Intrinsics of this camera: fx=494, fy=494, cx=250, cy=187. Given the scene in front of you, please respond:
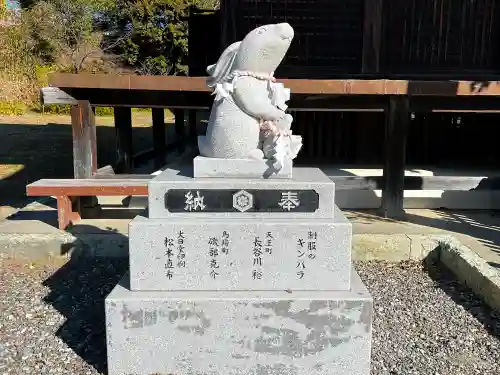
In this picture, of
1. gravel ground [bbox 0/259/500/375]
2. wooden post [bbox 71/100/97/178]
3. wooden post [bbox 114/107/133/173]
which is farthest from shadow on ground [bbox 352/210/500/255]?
wooden post [bbox 114/107/133/173]

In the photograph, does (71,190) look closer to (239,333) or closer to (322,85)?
(322,85)

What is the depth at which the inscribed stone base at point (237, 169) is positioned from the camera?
3568 mm

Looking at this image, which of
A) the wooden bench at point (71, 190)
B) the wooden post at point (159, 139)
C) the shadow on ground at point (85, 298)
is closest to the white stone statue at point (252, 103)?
the shadow on ground at point (85, 298)

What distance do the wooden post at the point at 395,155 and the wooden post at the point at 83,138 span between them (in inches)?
158

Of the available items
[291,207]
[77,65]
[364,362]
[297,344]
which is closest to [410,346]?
[364,362]

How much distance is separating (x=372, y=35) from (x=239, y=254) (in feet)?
18.9

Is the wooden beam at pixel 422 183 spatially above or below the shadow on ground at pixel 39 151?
above

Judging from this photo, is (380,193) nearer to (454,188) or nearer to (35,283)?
(454,188)

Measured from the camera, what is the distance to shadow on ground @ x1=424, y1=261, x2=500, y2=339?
13.7 ft

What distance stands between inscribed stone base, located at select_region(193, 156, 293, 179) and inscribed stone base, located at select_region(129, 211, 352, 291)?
0.35 m

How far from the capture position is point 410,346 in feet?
12.5

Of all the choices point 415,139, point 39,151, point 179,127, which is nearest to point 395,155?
point 415,139

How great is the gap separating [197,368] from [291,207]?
1.28 meters

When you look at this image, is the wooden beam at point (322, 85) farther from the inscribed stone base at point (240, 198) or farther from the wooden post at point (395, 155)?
the inscribed stone base at point (240, 198)
